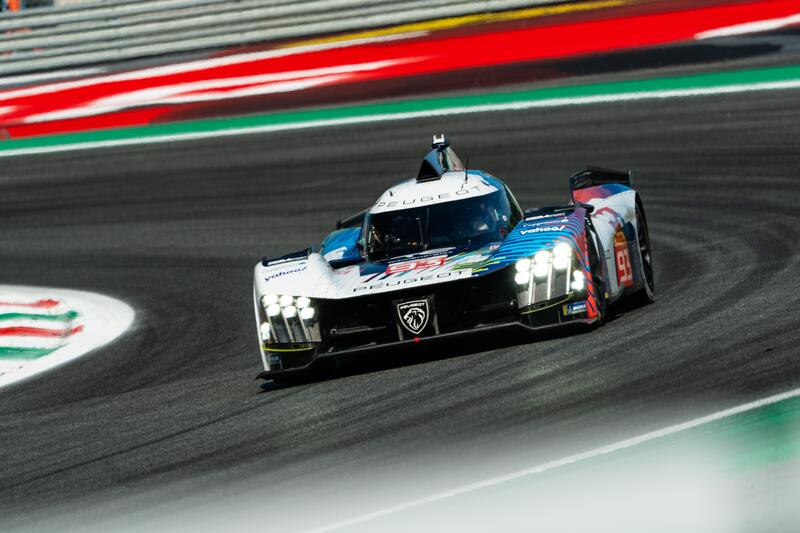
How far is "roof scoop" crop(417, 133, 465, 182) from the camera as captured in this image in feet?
32.8

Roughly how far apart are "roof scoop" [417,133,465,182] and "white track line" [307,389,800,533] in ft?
13.8

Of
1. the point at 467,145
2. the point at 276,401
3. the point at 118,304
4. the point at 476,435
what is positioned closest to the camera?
the point at 476,435

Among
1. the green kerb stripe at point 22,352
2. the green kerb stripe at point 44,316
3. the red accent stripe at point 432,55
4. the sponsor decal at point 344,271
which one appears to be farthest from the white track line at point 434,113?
the sponsor decal at point 344,271

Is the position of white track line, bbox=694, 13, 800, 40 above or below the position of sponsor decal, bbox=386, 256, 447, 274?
above

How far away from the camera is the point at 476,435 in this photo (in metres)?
6.40

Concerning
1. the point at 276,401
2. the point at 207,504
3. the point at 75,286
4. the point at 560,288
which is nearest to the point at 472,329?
the point at 560,288

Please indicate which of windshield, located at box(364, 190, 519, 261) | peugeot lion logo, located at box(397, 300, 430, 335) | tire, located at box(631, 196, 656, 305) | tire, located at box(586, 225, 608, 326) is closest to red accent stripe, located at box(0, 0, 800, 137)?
tire, located at box(631, 196, 656, 305)

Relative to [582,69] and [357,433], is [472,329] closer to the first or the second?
[357,433]

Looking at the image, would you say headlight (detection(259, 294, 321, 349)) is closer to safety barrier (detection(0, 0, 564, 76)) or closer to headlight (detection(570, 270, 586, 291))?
headlight (detection(570, 270, 586, 291))

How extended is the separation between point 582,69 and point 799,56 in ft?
9.65

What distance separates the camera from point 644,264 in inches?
391

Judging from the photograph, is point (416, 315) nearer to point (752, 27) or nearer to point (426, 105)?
point (426, 105)

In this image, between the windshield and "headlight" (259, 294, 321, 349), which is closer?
"headlight" (259, 294, 321, 349)

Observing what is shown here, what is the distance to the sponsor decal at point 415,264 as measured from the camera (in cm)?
851
